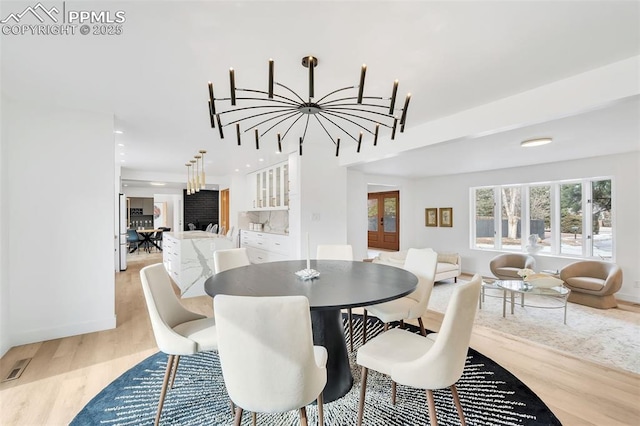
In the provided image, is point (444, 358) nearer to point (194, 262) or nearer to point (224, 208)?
point (194, 262)

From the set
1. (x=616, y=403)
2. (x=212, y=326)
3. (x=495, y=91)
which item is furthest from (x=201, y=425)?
(x=495, y=91)

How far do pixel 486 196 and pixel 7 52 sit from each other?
7.56 meters

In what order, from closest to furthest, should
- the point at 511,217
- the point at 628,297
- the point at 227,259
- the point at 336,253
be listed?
the point at 227,259, the point at 336,253, the point at 628,297, the point at 511,217

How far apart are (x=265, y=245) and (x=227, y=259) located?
326 centimetres

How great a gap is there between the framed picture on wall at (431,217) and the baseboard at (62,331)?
6.78 meters

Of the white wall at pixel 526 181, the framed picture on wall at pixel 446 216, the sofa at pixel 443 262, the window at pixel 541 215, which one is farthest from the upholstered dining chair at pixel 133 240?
the window at pixel 541 215

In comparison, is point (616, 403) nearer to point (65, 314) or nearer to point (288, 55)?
point (288, 55)

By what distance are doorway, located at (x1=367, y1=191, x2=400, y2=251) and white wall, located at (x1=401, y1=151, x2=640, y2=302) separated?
1607 millimetres

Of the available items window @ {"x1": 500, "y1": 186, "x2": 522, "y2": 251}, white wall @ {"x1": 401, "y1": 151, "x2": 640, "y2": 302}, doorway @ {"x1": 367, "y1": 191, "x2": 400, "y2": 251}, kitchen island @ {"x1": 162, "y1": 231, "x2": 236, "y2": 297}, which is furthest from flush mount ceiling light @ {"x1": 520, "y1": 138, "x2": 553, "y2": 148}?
doorway @ {"x1": 367, "y1": 191, "x2": 400, "y2": 251}

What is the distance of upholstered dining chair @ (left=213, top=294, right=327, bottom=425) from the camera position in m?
1.17

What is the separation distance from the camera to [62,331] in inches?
117

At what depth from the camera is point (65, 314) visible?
3004 mm

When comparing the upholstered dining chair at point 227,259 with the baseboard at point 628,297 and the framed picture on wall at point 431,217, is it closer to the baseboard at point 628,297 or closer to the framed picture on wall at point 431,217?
the framed picture on wall at point 431,217

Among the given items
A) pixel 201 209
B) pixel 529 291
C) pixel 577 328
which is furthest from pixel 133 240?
pixel 577 328
